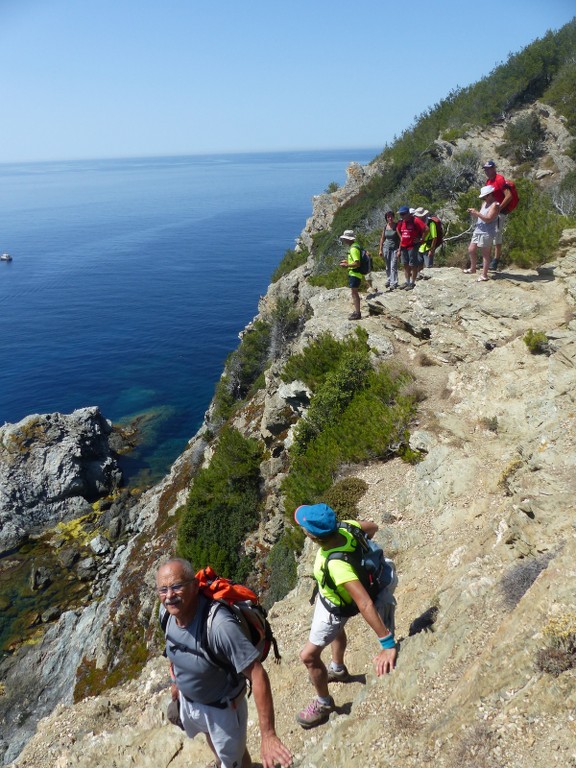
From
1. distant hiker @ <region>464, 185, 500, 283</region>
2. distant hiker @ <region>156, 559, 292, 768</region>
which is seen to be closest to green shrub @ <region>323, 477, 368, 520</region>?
distant hiker @ <region>156, 559, 292, 768</region>

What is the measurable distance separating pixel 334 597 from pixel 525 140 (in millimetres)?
32158

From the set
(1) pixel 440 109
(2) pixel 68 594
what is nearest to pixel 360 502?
(2) pixel 68 594

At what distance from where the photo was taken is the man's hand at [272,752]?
3.29 meters

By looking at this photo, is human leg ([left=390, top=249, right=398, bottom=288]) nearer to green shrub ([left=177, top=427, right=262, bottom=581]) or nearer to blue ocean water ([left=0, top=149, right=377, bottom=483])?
green shrub ([left=177, top=427, right=262, bottom=581])

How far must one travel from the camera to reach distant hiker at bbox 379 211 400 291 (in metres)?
13.8

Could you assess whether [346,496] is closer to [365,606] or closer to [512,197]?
[365,606]

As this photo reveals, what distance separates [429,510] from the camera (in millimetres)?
8172

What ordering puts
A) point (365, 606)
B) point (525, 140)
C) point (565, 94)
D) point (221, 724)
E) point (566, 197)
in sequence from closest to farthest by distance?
point (221, 724)
point (365, 606)
point (566, 197)
point (525, 140)
point (565, 94)

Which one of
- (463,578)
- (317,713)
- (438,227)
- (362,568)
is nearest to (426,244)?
(438,227)

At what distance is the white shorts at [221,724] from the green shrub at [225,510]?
32.3ft

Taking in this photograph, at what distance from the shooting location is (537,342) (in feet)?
32.1

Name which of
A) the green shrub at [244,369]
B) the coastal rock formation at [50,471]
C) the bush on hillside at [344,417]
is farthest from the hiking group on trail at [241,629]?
the coastal rock formation at [50,471]

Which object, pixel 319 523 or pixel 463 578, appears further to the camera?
pixel 463 578

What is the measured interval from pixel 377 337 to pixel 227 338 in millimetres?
39496
